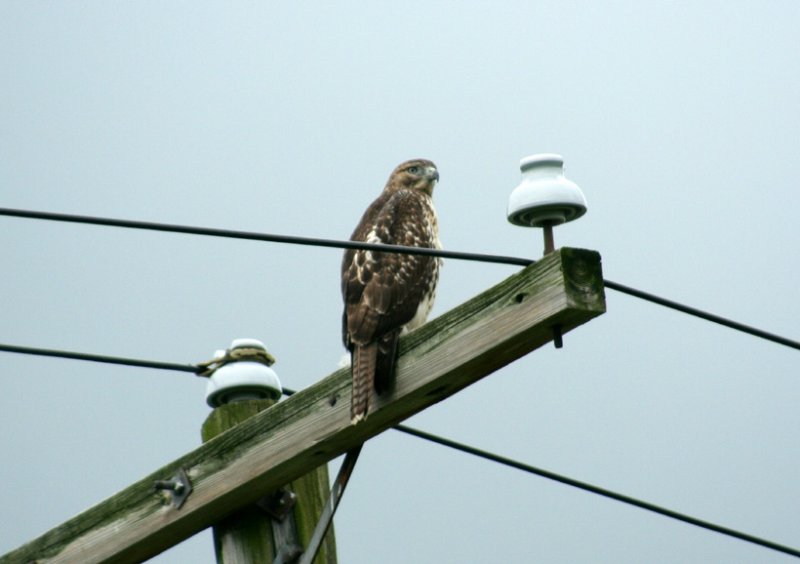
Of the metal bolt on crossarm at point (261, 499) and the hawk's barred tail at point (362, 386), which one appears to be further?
the metal bolt on crossarm at point (261, 499)

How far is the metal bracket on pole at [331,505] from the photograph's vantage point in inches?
206

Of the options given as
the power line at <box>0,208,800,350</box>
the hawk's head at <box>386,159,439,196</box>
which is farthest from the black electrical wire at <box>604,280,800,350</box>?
the hawk's head at <box>386,159,439,196</box>

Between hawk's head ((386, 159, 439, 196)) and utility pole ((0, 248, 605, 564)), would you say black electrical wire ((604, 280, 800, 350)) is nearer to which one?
utility pole ((0, 248, 605, 564))

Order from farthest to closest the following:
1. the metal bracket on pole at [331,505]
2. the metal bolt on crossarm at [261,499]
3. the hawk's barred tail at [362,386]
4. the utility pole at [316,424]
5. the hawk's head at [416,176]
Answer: the hawk's head at [416,176] → the metal bolt on crossarm at [261,499] → the metal bracket on pole at [331,505] → the hawk's barred tail at [362,386] → the utility pole at [316,424]

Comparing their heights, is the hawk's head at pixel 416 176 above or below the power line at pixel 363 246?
above

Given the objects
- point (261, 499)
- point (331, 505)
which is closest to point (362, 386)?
point (331, 505)

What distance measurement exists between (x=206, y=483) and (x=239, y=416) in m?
0.32

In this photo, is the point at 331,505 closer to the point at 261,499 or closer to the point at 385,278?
the point at 261,499

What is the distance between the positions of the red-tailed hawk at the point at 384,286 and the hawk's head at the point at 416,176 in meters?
0.44

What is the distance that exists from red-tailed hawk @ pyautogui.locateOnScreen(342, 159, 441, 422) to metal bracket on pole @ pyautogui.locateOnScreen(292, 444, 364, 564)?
0.27 meters

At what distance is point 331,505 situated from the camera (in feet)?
17.4

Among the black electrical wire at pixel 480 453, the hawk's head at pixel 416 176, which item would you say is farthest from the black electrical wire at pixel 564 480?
the hawk's head at pixel 416 176

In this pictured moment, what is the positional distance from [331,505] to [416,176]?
314 cm

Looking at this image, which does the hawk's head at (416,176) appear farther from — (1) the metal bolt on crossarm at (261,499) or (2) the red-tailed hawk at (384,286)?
(1) the metal bolt on crossarm at (261,499)
